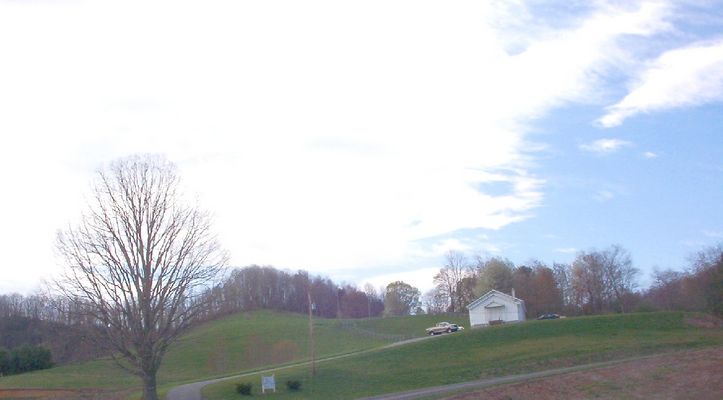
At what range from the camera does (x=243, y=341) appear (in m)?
99.4

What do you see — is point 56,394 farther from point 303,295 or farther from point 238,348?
point 303,295

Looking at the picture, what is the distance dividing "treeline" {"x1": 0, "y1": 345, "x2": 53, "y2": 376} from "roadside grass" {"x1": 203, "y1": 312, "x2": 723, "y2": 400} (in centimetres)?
4224

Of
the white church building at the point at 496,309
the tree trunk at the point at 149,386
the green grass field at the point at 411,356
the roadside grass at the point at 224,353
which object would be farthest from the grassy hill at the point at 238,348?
the tree trunk at the point at 149,386

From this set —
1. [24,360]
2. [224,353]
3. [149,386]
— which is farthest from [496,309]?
[24,360]

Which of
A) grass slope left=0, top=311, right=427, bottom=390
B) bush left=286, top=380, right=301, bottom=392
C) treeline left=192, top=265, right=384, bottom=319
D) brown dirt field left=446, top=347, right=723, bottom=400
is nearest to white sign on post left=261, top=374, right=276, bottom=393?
bush left=286, top=380, right=301, bottom=392

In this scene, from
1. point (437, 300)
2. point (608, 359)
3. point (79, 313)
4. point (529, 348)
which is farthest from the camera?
point (437, 300)

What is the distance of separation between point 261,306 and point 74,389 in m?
98.3

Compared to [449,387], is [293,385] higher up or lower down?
higher up

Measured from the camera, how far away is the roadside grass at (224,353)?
223 feet

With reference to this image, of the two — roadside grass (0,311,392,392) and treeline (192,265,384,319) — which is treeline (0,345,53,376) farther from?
treeline (192,265,384,319)

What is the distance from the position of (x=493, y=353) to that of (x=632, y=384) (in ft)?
77.5

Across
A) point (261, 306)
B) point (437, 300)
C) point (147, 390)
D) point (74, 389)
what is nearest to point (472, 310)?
point (74, 389)

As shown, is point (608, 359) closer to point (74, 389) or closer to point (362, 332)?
point (74, 389)

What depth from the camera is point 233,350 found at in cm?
9288
